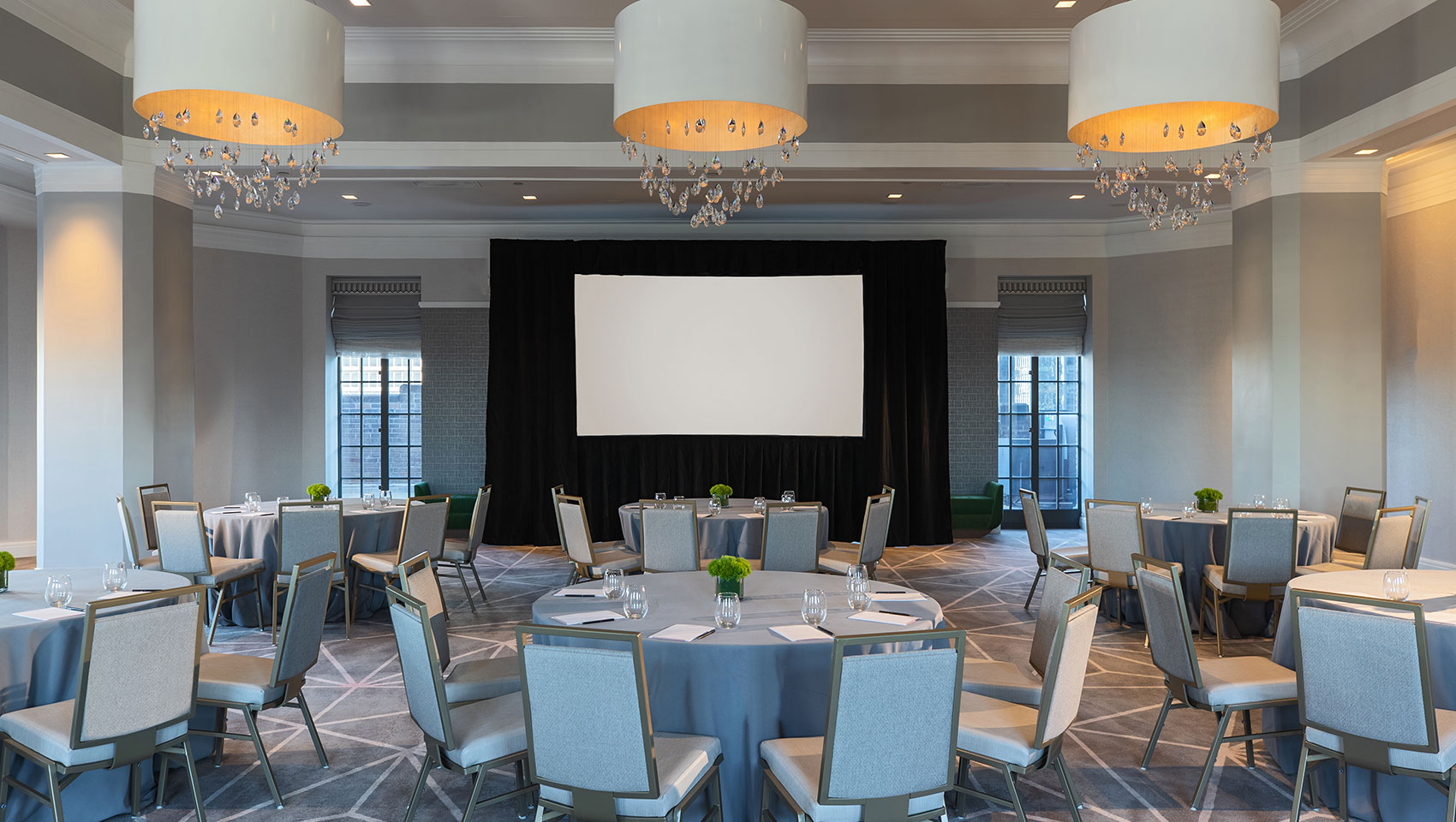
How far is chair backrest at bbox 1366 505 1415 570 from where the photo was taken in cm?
529

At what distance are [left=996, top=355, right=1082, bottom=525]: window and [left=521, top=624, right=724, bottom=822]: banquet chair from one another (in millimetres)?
9385

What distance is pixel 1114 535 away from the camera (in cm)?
584

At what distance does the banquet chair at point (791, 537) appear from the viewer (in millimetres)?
5828

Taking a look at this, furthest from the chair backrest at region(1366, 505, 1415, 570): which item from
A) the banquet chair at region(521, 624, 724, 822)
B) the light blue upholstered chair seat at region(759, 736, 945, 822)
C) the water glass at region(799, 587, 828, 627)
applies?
the banquet chair at region(521, 624, 724, 822)

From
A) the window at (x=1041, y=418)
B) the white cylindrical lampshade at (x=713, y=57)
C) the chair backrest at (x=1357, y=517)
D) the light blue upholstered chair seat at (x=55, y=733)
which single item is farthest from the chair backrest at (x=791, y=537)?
the window at (x=1041, y=418)

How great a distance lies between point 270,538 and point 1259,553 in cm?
629

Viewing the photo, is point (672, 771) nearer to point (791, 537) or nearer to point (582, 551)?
point (791, 537)

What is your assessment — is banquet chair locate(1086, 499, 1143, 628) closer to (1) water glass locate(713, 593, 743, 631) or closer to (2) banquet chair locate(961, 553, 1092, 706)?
(2) banquet chair locate(961, 553, 1092, 706)

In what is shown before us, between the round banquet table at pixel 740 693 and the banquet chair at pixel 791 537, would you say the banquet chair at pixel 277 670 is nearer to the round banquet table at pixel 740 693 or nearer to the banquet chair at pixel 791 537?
the round banquet table at pixel 740 693

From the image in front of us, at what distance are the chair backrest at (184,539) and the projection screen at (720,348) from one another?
4935mm

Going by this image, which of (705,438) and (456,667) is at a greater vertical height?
(705,438)

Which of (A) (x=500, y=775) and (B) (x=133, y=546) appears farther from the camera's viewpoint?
(B) (x=133, y=546)

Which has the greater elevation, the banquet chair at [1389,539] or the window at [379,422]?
the window at [379,422]

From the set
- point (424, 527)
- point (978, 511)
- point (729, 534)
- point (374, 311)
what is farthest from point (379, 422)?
point (978, 511)
